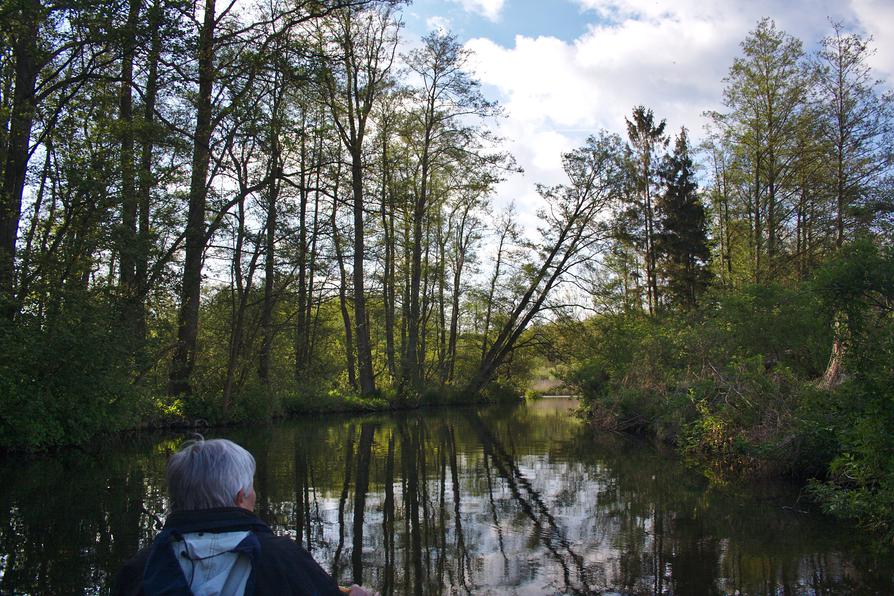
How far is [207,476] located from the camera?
2.19 meters

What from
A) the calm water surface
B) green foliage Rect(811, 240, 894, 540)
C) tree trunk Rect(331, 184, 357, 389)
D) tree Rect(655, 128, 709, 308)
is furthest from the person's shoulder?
tree Rect(655, 128, 709, 308)

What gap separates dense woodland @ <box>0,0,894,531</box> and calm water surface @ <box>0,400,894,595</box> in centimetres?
103

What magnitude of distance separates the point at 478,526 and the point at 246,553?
5316mm

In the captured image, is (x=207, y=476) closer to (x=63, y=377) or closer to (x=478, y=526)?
(x=478, y=526)

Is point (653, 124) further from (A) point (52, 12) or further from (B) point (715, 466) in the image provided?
(A) point (52, 12)

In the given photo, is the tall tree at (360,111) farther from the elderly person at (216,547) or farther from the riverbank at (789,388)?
the elderly person at (216,547)

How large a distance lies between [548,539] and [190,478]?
5.03 m

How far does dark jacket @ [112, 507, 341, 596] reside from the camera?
6.48 ft

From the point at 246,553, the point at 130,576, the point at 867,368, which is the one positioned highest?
the point at 867,368

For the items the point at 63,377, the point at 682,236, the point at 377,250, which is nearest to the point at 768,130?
the point at 682,236

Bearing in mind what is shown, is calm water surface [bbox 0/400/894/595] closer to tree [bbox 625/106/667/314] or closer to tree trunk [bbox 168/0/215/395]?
tree trunk [bbox 168/0/215/395]

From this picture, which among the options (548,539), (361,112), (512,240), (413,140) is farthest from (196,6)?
(512,240)

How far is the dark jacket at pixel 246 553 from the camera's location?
1.97m

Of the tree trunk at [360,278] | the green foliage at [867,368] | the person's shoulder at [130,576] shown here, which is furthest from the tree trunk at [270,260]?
the person's shoulder at [130,576]
